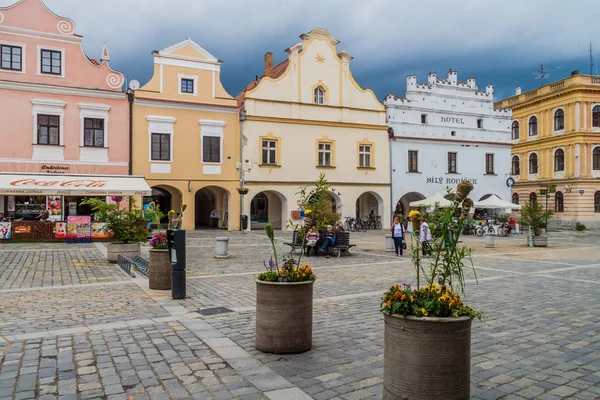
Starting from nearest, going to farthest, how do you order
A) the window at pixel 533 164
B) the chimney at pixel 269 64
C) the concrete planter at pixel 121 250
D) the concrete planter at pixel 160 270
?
the concrete planter at pixel 160 270
the concrete planter at pixel 121 250
the chimney at pixel 269 64
the window at pixel 533 164

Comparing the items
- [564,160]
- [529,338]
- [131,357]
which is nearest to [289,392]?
[131,357]

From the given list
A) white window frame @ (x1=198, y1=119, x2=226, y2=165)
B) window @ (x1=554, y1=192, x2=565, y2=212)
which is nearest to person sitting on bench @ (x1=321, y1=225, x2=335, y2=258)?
white window frame @ (x1=198, y1=119, x2=226, y2=165)

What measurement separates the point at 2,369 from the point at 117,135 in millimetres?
24349

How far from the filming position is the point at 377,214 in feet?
121

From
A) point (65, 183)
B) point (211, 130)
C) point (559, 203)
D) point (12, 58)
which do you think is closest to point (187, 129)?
point (211, 130)

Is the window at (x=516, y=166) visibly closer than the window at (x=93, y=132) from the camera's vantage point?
No

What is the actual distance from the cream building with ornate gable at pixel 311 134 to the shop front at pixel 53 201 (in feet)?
27.8

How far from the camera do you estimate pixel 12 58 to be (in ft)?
82.8

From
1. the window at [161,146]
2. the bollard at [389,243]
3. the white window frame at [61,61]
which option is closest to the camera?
the bollard at [389,243]

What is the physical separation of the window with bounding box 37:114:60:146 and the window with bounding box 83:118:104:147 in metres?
1.34

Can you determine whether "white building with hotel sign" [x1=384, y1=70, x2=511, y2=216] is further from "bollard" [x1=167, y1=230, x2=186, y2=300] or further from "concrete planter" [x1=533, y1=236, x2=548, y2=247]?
"bollard" [x1=167, y1=230, x2=186, y2=300]

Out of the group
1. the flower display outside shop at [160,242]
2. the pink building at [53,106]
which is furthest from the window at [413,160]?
the flower display outside shop at [160,242]

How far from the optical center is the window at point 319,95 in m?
33.3

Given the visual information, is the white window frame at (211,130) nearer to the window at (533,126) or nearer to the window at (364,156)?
the window at (364,156)
